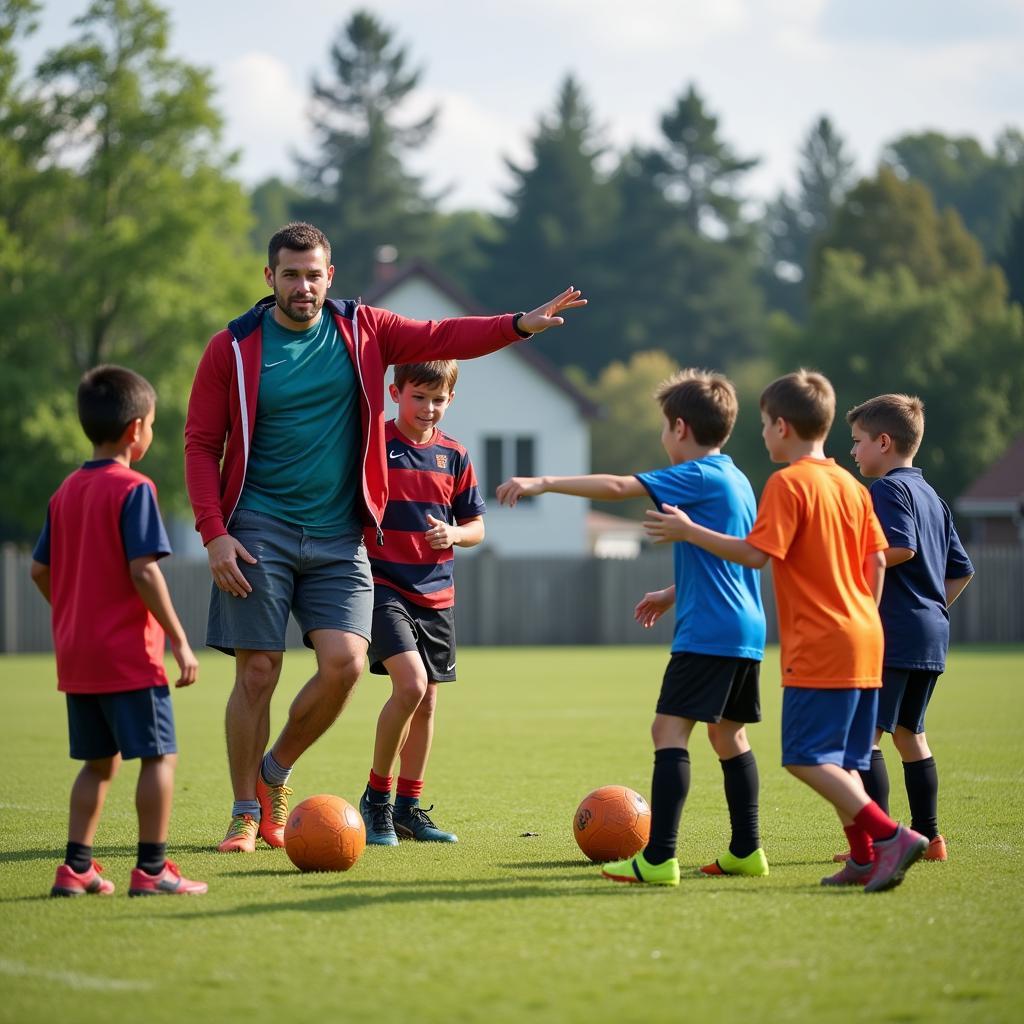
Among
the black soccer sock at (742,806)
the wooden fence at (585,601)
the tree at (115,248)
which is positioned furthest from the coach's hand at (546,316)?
the tree at (115,248)

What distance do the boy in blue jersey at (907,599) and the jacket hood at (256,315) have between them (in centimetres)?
230

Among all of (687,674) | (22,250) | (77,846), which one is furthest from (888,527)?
(22,250)

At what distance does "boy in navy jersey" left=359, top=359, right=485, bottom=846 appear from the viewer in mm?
7652

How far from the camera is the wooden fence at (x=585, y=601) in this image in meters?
32.2

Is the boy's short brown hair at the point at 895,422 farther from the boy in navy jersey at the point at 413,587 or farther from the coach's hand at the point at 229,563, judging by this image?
the coach's hand at the point at 229,563

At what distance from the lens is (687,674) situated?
6.24 metres

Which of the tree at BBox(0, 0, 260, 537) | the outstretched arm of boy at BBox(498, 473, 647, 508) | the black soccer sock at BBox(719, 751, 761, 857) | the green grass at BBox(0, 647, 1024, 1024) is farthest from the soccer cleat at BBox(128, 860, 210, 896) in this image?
the tree at BBox(0, 0, 260, 537)

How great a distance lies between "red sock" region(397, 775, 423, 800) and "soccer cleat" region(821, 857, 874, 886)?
2.42 meters

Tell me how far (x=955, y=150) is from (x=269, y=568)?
102129mm

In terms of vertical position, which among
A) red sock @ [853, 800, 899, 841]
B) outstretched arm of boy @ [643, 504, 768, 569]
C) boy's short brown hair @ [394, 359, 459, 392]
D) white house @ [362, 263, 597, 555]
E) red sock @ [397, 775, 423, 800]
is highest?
white house @ [362, 263, 597, 555]

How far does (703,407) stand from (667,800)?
61.1 inches

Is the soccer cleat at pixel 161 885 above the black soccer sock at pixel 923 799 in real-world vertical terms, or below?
below

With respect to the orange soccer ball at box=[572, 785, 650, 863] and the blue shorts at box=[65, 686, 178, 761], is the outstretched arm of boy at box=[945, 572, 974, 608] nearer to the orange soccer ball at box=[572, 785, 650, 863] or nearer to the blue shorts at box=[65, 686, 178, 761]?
the orange soccer ball at box=[572, 785, 650, 863]

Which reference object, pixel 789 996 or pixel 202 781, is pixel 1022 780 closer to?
pixel 202 781
